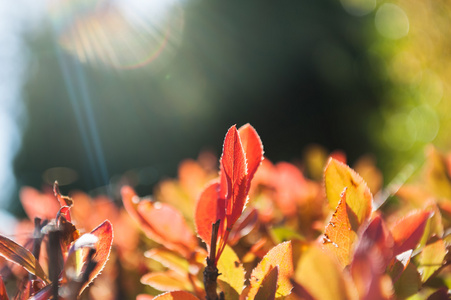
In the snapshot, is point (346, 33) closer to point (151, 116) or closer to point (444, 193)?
→ point (151, 116)

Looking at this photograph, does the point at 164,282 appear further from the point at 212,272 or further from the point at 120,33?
the point at 120,33

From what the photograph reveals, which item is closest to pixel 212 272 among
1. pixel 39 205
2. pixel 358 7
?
pixel 39 205

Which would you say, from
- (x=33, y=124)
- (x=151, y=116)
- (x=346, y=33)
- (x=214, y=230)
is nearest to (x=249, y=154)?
(x=214, y=230)

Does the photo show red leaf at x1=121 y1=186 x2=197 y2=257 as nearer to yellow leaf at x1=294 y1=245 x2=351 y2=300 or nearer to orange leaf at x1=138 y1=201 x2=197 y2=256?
orange leaf at x1=138 y1=201 x2=197 y2=256

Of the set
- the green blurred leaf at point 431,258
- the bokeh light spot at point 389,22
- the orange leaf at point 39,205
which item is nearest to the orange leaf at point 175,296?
the green blurred leaf at point 431,258

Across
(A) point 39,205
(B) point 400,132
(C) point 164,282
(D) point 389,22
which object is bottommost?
(C) point 164,282

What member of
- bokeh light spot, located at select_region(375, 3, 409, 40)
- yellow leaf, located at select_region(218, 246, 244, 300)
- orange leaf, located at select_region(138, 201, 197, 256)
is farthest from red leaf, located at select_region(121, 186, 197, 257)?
bokeh light spot, located at select_region(375, 3, 409, 40)

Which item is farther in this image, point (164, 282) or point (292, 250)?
point (164, 282)

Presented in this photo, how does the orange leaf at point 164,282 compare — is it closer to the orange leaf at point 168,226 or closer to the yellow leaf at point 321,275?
the orange leaf at point 168,226
